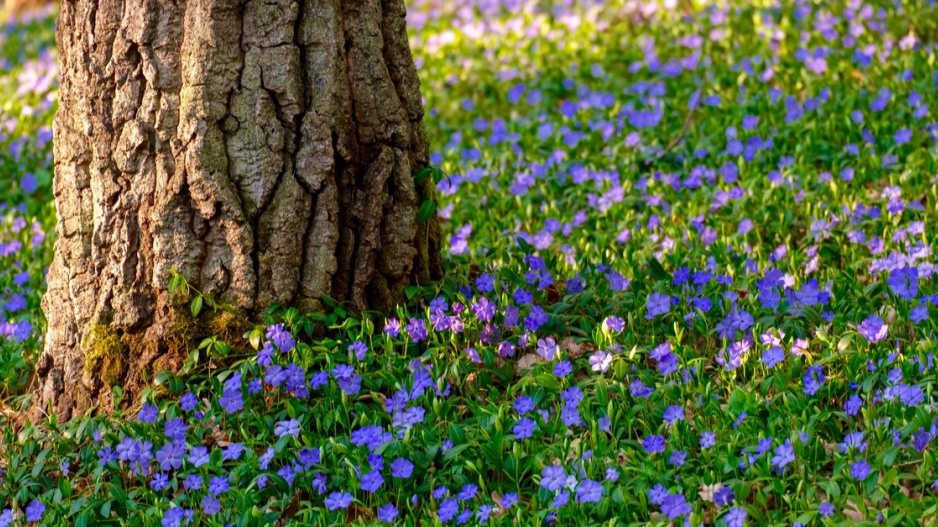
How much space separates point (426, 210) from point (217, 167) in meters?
0.66

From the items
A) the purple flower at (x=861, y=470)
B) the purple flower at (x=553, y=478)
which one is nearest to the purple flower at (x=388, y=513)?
the purple flower at (x=553, y=478)

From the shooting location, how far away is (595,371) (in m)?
3.23

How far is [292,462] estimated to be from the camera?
2938mm

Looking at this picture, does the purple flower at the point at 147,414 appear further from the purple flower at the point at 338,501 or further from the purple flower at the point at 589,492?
the purple flower at the point at 589,492

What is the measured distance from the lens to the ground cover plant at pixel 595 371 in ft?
8.93

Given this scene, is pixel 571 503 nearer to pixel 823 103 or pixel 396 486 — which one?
pixel 396 486

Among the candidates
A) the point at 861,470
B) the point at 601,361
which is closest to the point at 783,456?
the point at 861,470

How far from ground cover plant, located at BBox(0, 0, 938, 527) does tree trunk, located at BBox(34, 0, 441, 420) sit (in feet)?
0.43

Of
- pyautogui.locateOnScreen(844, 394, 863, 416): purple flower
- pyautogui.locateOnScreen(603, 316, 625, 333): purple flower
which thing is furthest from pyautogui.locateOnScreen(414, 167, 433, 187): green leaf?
pyautogui.locateOnScreen(844, 394, 863, 416): purple flower

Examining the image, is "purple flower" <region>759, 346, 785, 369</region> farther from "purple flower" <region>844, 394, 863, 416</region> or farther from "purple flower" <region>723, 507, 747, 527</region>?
"purple flower" <region>723, 507, 747, 527</region>

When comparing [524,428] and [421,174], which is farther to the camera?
[421,174]

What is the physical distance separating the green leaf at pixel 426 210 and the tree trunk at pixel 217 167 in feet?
0.10

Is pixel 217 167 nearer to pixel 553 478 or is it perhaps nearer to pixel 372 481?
pixel 372 481

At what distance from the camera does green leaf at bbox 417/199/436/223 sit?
336 centimetres
